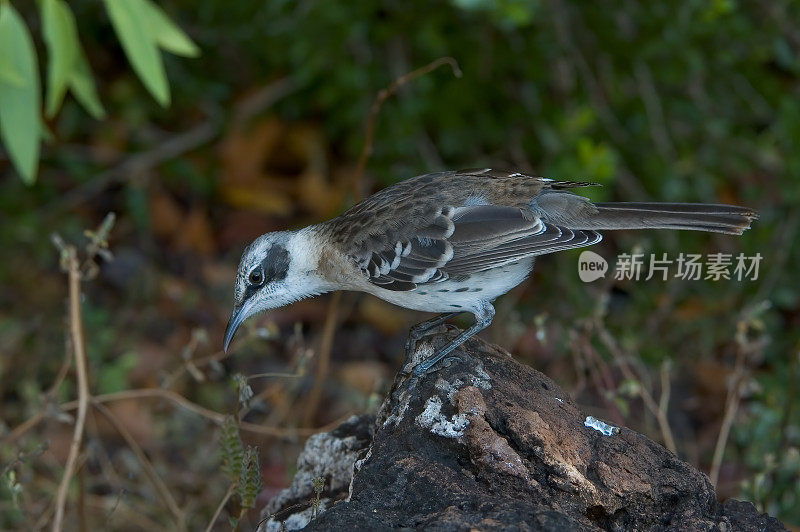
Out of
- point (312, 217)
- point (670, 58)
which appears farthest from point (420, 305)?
point (312, 217)

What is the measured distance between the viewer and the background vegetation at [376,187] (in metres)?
6.19

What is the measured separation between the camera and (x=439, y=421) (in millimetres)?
3250

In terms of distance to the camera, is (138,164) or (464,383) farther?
(138,164)

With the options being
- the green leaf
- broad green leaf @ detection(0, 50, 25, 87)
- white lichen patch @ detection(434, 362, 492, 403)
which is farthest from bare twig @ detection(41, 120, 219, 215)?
white lichen patch @ detection(434, 362, 492, 403)

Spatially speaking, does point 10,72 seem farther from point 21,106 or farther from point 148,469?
point 148,469

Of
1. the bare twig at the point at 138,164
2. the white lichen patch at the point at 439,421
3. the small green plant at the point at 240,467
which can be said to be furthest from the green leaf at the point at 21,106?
the bare twig at the point at 138,164

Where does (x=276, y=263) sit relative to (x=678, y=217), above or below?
below

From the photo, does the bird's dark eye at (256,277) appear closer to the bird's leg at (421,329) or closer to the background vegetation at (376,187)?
the bird's leg at (421,329)

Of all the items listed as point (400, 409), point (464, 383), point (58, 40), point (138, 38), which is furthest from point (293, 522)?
point (58, 40)

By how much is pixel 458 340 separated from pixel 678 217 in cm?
106

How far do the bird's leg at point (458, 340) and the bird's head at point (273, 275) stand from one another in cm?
79

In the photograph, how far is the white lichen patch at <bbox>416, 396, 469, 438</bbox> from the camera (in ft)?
10.5

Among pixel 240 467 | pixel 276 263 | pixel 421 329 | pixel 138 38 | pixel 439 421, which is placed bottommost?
pixel 240 467

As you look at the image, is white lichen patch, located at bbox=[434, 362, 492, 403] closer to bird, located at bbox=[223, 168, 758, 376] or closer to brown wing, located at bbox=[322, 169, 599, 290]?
bird, located at bbox=[223, 168, 758, 376]
